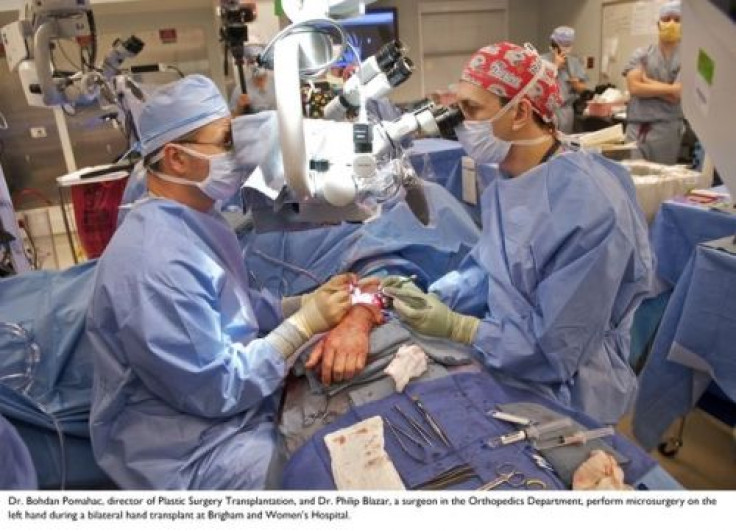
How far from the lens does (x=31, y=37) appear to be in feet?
7.90

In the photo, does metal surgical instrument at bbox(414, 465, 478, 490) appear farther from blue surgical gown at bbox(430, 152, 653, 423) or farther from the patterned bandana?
the patterned bandana

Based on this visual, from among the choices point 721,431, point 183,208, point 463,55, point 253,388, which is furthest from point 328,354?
point 463,55

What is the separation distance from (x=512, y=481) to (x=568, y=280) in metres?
0.51

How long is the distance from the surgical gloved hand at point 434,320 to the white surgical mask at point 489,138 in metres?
0.44

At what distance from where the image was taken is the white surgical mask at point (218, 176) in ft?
4.46

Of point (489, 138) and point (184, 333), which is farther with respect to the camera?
point (489, 138)

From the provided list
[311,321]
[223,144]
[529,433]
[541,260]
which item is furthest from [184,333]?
[541,260]

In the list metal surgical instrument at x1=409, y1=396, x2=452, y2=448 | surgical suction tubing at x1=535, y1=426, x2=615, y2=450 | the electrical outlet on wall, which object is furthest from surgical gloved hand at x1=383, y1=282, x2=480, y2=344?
the electrical outlet on wall

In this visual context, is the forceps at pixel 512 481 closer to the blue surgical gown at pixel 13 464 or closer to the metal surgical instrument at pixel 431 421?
the metal surgical instrument at pixel 431 421

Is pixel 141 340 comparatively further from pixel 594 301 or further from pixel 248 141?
pixel 594 301

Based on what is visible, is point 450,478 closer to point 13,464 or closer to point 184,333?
point 184,333

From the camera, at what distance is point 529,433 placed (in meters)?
1.07

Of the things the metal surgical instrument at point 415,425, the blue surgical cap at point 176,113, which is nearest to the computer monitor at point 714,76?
the metal surgical instrument at point 415,425

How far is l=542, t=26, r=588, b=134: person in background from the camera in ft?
15.2
